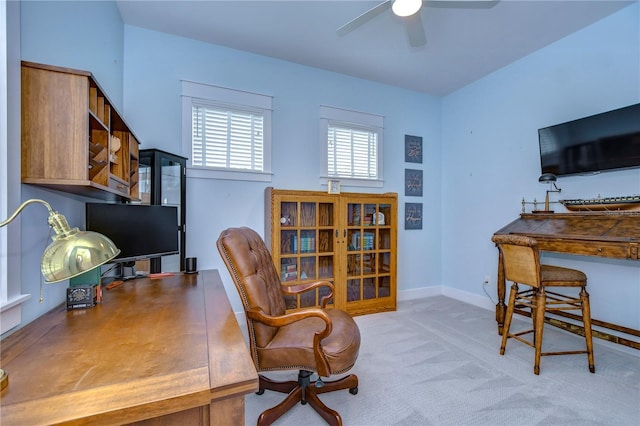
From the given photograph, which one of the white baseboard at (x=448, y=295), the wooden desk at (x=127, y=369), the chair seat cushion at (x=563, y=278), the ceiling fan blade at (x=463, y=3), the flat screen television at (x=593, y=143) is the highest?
the ceiling fan blade at (x=463, y=3)

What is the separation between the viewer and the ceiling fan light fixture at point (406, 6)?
6.26ft

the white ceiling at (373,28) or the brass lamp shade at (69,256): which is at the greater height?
the white ceiling at (373,28)

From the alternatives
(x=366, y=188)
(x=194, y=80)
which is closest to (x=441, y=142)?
(x=366, y=188)

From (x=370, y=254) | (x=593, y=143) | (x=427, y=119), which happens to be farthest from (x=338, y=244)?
(x=593, y=143)

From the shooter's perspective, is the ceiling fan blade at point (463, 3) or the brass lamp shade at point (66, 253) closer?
the brass lamp shade at point (66, 253)

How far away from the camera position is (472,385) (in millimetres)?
1954

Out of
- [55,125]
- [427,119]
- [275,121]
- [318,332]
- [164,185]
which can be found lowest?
[318,332]

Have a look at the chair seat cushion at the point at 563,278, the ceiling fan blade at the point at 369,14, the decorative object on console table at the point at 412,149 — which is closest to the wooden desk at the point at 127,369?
the ceiling fan blade at the point at 369,14

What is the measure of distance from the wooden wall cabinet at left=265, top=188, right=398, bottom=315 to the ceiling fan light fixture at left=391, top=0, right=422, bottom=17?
1.74m

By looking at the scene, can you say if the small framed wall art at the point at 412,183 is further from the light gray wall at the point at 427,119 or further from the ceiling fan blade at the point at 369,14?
the ceiling fan blade at the point at 369,14

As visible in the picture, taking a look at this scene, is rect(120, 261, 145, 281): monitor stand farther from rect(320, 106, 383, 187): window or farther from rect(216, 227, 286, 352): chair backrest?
rect(320, 106, 383, 187): window

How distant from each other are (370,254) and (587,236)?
1918mm

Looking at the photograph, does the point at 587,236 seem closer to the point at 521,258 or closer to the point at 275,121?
the point at 521,258

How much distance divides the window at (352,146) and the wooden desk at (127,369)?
2628mm
